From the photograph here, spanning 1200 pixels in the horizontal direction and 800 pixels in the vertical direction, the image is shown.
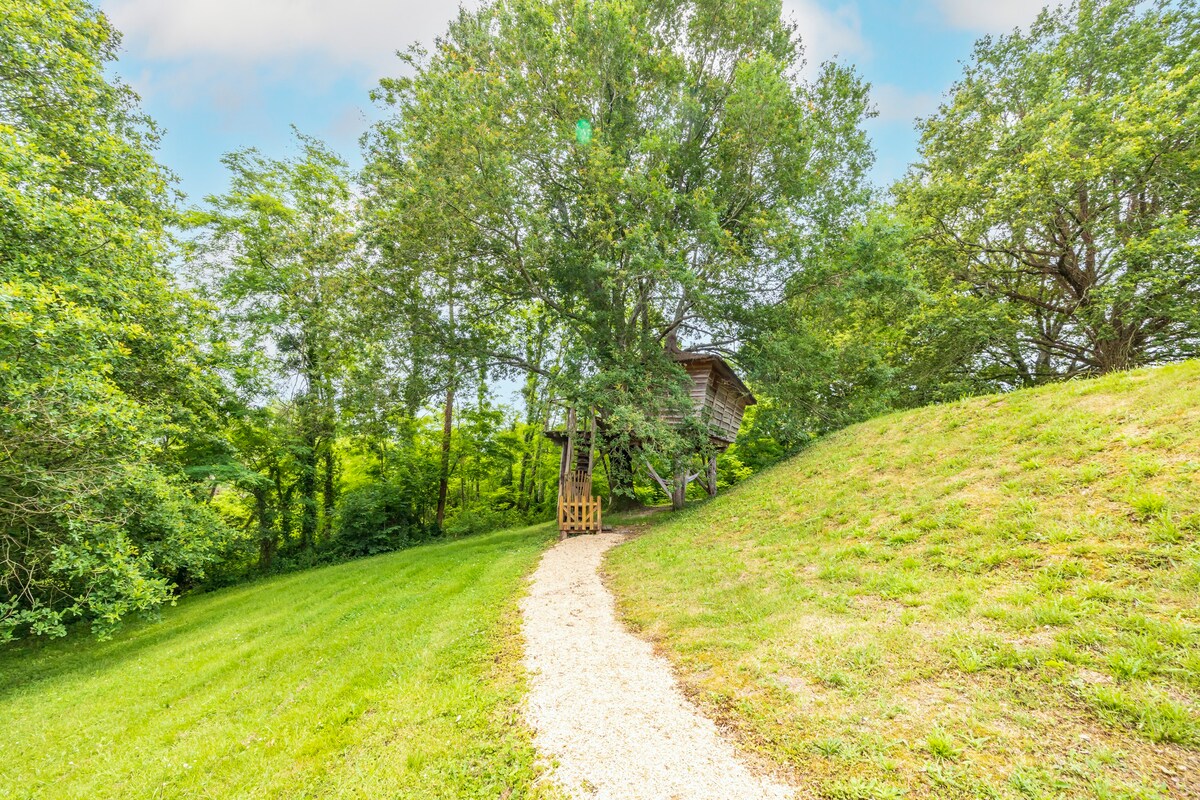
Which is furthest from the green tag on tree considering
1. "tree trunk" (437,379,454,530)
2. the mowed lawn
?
"tree trunk" (437,379,454,530)

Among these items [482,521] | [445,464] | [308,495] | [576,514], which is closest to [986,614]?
[576,514]

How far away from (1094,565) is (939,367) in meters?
16.8

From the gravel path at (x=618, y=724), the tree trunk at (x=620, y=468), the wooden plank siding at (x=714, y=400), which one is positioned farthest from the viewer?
the tree trunk at (x=620, y=468)

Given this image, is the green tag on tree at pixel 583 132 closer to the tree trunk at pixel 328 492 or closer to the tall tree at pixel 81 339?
the tall tree at pixel 81 339

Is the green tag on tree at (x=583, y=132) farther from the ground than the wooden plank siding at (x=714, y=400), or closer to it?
A: farther from the ground

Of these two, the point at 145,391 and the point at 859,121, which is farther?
the point at 859,121

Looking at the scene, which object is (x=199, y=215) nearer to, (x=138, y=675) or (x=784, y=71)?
(x=138, y=675)

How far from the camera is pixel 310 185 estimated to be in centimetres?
2153

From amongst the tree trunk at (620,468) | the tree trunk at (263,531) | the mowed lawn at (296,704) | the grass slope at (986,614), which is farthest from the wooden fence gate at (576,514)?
the tree trunk at (263,531)

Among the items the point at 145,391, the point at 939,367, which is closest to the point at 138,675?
Result: the point at 145,391

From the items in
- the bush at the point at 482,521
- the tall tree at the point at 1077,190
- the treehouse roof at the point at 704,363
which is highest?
the tall tree at the point at 1077,190

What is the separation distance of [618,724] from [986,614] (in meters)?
4.19

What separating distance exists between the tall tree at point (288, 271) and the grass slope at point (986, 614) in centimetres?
1866

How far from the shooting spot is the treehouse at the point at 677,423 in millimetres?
15570
